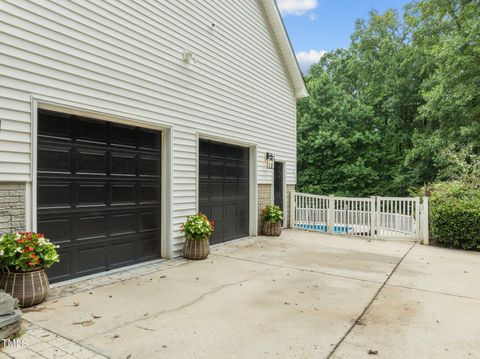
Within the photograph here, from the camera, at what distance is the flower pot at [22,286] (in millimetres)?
3408

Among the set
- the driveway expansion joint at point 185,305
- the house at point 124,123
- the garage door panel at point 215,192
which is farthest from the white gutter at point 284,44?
the driveway expansion joint at point 185,305

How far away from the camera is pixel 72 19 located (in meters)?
4.31

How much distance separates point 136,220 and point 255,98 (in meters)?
4.65

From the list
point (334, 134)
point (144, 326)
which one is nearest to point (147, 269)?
point (144, 326)

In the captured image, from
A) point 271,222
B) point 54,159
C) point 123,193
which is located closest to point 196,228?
point 123,193

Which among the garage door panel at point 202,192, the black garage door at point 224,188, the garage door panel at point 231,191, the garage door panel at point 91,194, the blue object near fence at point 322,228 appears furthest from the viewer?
the blue object near fence at point 322,228

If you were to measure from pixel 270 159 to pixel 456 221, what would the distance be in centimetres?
468

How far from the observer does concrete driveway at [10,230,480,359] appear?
278 cm

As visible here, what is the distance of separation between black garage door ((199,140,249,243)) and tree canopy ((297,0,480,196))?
A: 32.9 ft

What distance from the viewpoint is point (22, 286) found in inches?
135

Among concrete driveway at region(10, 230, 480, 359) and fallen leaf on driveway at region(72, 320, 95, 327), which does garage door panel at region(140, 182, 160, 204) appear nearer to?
concrete driveway at region(10, 230, 480, 359)

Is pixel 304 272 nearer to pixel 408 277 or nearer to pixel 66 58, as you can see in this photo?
pixel 408 277

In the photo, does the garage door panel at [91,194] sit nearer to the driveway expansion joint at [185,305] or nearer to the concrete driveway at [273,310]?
the concrete driveway at [273,310]

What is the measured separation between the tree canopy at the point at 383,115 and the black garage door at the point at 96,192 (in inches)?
509
